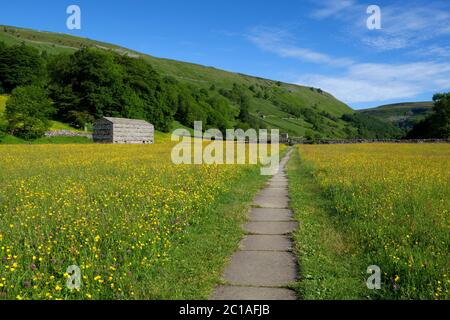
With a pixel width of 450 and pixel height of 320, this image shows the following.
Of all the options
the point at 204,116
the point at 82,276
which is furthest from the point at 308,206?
the point at 204,116

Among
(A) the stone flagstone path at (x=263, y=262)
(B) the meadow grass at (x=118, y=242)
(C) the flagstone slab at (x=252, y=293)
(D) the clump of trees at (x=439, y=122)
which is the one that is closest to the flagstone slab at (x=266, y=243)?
(A) the stone flagstone path at (x=263, y=262)

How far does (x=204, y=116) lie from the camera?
5192 inches

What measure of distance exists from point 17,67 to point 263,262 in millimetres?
102075

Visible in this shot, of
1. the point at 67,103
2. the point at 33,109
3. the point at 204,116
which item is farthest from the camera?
the point at 204,116

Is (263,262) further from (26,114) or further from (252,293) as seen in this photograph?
(26,114)

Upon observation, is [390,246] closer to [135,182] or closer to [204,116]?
[135,182]

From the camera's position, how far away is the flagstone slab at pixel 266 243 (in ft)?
28.2

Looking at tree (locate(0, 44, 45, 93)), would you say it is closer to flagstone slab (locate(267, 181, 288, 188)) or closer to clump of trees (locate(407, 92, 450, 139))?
flagstone slab (locate(267, 181, 288, 188))

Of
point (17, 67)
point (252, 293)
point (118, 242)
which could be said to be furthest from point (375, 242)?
point (17, 67)

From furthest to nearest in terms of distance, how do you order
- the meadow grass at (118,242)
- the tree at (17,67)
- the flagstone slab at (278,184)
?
the tree at (17,67), the flagstone slab at (278,184), the meadow grass at (118,242)

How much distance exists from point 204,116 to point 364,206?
122 m

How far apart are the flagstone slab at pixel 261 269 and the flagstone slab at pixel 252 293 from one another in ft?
0.66

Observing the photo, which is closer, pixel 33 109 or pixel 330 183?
pixel 330 183

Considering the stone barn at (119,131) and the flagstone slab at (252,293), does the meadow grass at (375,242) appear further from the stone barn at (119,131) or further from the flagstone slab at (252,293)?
the stone barn at (119,131)
